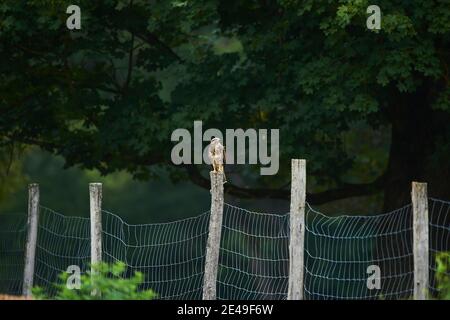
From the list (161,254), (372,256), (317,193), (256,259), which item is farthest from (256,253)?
(317,193)

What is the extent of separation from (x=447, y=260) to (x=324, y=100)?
241 inches

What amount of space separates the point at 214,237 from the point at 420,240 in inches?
108

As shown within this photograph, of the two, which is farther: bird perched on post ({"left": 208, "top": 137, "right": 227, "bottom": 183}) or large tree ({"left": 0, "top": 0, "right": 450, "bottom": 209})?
large tree ({"left": 0, "top": 0, "right": 450, "bottom": 209})

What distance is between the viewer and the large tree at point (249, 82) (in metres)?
18.6

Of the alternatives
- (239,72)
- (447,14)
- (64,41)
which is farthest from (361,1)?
(64,41)

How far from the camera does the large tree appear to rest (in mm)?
18641

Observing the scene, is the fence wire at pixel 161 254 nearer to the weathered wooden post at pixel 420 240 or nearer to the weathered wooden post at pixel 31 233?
the weathered wooden post at pixel 31 233

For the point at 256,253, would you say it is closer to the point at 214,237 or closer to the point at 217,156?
the point at 217,156

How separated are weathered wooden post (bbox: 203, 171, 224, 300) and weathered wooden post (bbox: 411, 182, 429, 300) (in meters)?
2.56

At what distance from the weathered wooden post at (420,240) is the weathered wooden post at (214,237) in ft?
8.41

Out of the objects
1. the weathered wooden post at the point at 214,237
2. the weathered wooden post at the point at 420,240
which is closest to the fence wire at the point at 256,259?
the weathered wooden post at the point at 214,237

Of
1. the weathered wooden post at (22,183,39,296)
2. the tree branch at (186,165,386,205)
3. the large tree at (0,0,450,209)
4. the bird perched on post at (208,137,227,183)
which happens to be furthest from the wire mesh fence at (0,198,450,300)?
the large tree at (0,0,450,209)

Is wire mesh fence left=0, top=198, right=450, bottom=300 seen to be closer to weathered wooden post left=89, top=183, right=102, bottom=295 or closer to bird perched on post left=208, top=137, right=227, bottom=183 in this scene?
weathered wooden post left=89, top=183, right=102, bottom=295

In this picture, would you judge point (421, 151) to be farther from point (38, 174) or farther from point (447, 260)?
point (38, 174)
